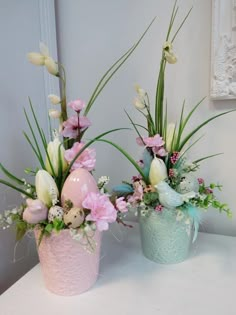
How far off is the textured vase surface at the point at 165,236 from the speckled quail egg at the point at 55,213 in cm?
23

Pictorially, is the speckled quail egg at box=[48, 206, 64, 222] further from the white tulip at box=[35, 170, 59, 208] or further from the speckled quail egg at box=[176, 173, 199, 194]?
the speckled quail egg at box=[176, 173, 199, 194]

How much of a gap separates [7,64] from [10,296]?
1.96 ft

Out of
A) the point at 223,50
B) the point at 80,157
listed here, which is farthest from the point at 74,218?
the point at 223,50

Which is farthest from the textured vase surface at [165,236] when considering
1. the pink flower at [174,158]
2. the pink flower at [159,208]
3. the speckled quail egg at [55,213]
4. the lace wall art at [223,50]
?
the lace wall art at [223,50]

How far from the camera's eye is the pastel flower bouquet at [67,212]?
0.53 m

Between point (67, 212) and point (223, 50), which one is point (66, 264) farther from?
point (223, 50)

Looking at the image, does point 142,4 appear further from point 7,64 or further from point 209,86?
point 7,64

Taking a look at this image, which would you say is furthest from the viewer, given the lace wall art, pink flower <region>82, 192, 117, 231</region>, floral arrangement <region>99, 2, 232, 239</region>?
the lace wall art

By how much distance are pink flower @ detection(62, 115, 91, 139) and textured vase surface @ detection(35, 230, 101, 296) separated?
0.68 feet

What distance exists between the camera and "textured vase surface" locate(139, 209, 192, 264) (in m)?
0.67

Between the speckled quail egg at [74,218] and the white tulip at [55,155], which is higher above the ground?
the white tulip at [55,155]

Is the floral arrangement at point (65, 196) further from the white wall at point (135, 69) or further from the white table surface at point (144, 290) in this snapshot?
the white wall at point (135, 69)

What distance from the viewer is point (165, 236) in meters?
0.68

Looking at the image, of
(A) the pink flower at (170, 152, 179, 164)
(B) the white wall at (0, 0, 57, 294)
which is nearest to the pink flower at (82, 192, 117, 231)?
(A) the pink flower at (170, 152, 179, 164)
